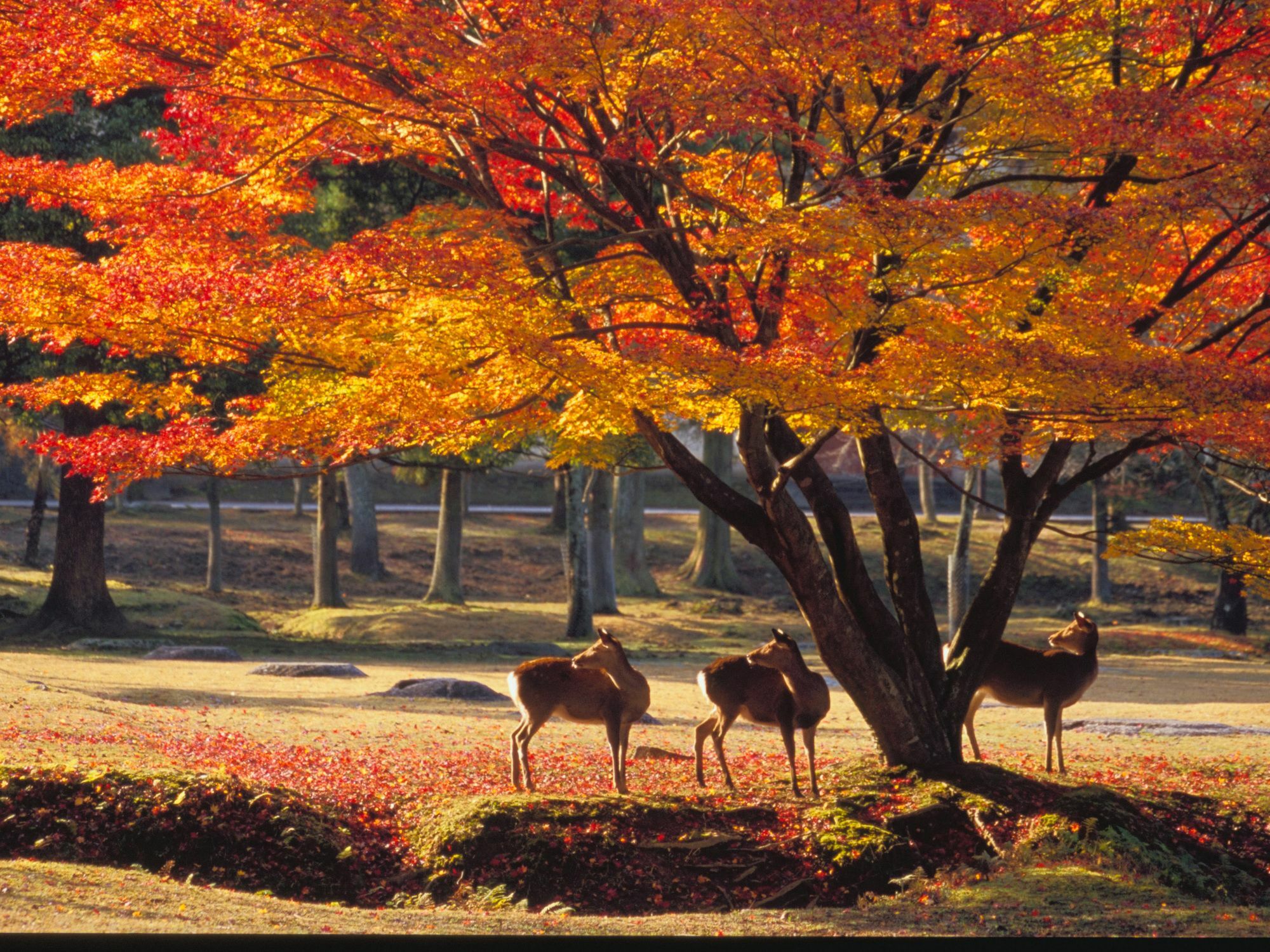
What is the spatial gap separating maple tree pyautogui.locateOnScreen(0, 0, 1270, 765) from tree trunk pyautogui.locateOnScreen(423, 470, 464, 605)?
65.5 ft

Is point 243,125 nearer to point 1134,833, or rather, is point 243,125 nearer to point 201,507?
point 1134,833

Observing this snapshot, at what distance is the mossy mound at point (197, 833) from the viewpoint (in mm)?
8461

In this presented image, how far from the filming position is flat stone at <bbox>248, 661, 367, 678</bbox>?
19.5 metres

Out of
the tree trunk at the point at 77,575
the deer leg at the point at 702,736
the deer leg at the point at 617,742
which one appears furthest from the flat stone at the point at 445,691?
the tree trunk at the point at 77,575

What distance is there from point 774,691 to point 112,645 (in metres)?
16.3

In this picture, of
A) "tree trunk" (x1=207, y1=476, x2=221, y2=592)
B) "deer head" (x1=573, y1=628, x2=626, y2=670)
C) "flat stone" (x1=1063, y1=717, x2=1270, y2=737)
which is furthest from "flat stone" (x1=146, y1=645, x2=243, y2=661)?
"flat stone" (x1=1063, y1=717, x2=1270, y2=737)

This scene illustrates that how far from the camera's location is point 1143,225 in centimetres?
989

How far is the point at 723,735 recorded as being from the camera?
10.7m

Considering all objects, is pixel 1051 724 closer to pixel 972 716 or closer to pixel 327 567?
pixel 972 716

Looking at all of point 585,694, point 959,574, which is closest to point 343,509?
point 959,574

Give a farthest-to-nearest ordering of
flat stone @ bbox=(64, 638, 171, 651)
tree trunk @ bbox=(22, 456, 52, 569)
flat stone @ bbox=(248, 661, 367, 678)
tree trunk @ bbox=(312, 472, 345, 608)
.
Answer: tree trunk @ bbox=(22, 456, 52, 569) → tree trunk @ bbox=(312, 472, 345, 608) → flat stone @ bbox=(64, 638, 171, 651) → flat stone @ bbox=(248, 661, 367, 678)

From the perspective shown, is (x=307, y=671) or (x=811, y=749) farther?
(x=307, y=671)

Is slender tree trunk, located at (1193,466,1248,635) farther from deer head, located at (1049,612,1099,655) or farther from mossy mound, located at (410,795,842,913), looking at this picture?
mossy mound, located at (410,795,842,913)

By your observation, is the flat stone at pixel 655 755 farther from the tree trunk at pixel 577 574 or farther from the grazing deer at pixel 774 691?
the tree trunk at pixel 577 574
